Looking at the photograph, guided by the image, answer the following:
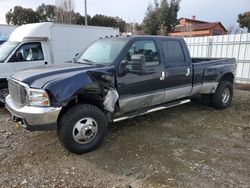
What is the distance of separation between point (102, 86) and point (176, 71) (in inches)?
77.0

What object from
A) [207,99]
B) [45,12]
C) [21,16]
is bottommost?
[207,99]

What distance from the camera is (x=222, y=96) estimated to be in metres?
6.48

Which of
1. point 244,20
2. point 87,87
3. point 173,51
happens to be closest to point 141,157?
point 87,87

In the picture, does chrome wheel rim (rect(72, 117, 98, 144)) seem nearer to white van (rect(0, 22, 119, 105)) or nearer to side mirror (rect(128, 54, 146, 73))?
side mirror (rect(128, 54, 146, 73))

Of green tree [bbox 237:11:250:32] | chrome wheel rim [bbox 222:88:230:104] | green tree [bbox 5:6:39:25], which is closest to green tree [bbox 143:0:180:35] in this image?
green tree [bbox 237:11:250:32]

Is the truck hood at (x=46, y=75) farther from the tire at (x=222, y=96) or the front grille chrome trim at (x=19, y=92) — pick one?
the tire at (x=222, y=96)

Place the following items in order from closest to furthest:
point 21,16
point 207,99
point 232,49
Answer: point 207,99 < point 232,49 < point 21,16

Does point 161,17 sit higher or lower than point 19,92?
higher

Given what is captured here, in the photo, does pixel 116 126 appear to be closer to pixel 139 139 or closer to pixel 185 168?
pixel 139 139

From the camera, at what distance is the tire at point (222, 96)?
635 cm

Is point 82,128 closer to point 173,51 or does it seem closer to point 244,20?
point 173,51

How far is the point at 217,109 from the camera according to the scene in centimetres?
659

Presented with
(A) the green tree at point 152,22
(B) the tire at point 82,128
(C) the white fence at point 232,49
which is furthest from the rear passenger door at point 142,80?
(A) the green tree at point 152,22

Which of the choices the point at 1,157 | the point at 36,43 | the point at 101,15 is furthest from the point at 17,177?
the point at 101,15
